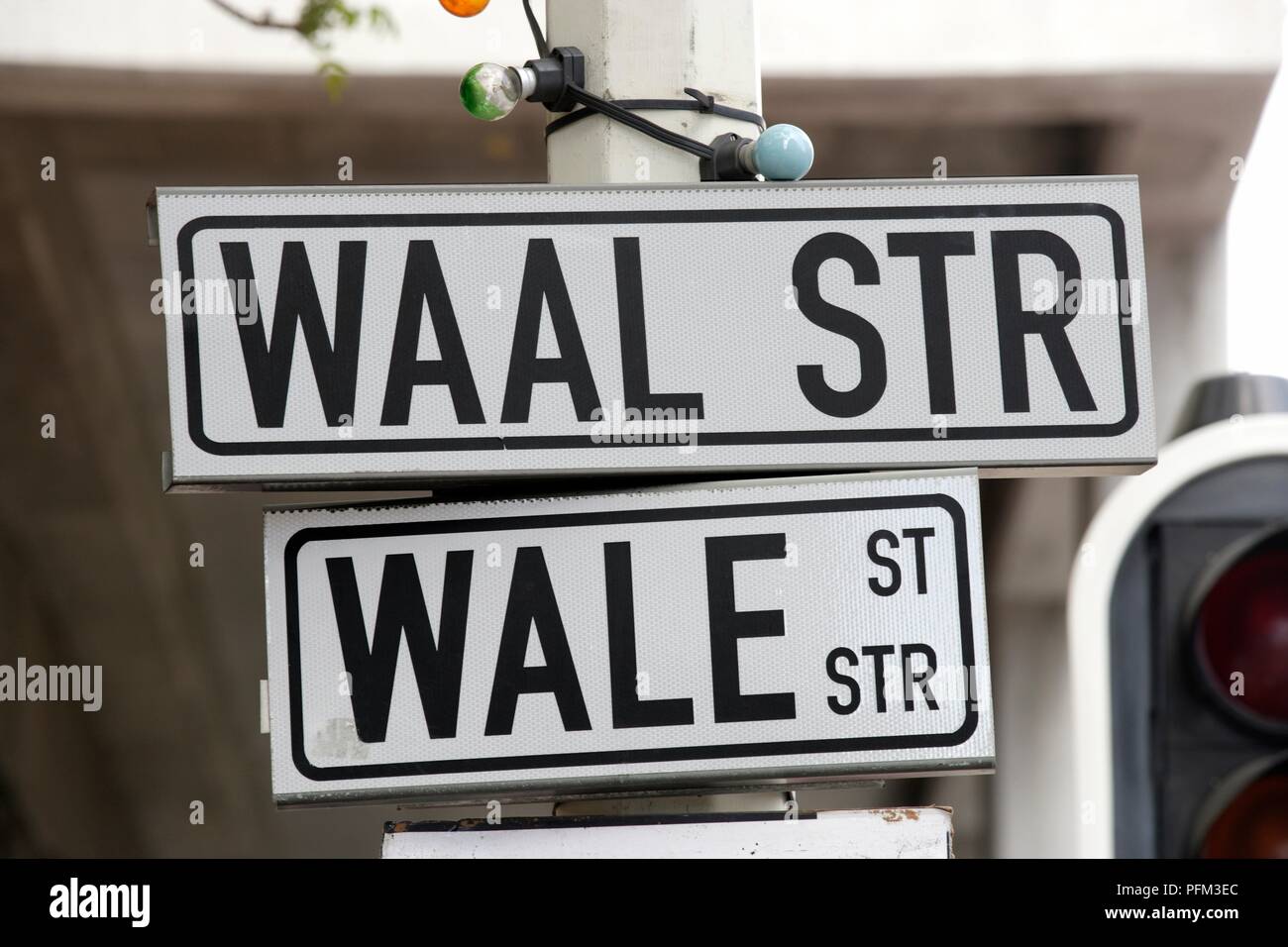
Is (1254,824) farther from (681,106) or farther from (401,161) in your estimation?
(401,161)

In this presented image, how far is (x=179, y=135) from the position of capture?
166 inches

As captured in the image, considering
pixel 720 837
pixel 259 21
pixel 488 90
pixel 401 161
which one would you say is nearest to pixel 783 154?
pixel 488 90

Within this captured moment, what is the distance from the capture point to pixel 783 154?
1.50 metres

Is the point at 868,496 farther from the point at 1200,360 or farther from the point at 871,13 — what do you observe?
the point at 1200,360

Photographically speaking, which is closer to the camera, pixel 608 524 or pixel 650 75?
pixel 608 524

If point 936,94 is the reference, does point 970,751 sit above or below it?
below

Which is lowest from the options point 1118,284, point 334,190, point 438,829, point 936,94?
point 438,829

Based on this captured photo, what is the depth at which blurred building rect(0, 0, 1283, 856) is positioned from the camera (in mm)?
3818

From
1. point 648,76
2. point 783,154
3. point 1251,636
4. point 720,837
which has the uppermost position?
point 648,76

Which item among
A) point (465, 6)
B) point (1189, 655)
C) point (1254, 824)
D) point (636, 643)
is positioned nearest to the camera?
point (636, 643)

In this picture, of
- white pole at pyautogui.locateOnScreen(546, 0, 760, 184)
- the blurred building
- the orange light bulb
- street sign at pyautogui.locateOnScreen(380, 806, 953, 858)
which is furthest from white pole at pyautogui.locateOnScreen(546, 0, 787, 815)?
the blurred building

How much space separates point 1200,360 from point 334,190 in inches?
134

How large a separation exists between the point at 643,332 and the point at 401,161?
3104 millimetres

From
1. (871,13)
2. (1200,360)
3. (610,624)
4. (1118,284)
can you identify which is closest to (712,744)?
(610,624)
